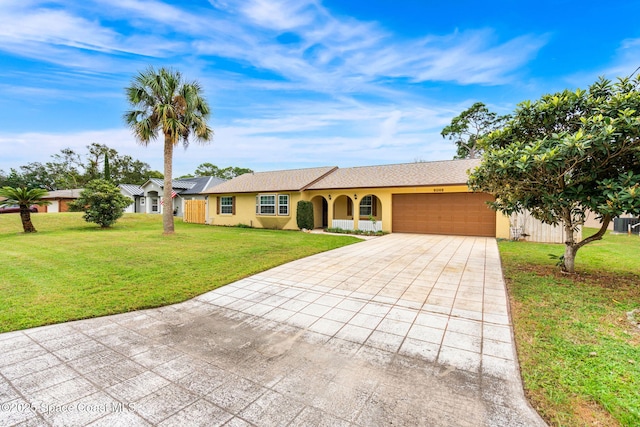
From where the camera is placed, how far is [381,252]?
9.23 m

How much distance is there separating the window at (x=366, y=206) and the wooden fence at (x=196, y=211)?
12.5 meters

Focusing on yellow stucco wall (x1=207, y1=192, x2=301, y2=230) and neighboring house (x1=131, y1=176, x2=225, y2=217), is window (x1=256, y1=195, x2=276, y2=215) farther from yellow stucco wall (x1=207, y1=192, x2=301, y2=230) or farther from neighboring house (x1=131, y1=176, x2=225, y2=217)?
neighboring house (x1=131, y1=176, x2=225, y2=217)

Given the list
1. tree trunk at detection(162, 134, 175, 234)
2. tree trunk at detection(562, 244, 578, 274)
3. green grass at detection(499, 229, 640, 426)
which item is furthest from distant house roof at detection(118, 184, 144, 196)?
tree trunk at detection(562, 244, 578, 274)

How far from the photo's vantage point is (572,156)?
4.77 m

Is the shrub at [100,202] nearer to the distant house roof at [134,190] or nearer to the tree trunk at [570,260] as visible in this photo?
the distant house roof at [134,190]

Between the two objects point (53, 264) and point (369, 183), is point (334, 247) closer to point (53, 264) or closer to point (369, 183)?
point (369, 183)

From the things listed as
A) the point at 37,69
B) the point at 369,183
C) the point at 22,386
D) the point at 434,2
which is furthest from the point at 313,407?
the point at 37,69

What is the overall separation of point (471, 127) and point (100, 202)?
34.4m

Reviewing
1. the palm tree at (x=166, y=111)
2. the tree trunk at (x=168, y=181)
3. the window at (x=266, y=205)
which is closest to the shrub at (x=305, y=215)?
the window at (x=266, y=205)

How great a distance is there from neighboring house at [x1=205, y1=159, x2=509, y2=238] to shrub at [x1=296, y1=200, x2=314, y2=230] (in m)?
0.95

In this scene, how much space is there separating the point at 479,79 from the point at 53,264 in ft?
59.5

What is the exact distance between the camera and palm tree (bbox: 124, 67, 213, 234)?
1209 centimetres

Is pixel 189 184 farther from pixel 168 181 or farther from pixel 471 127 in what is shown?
pixel 471 127

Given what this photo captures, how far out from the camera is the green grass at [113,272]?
4273 mm
